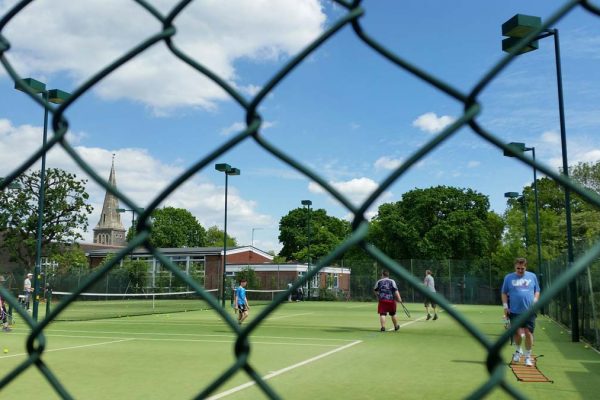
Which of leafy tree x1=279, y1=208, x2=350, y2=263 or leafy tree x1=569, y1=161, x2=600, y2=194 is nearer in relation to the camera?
leafy tree x1=569, y1=161, x2=600, y2=194

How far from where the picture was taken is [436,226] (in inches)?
2076

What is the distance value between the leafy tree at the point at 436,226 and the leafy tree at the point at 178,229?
30.0 m

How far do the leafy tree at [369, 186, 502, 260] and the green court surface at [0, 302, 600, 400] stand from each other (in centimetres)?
3718

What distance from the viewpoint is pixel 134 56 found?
1198 mm

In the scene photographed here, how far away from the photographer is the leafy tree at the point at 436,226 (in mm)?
52156

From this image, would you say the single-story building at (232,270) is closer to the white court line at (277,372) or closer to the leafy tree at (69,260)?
the leafy tree at (69,260)

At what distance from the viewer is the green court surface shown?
283 inches

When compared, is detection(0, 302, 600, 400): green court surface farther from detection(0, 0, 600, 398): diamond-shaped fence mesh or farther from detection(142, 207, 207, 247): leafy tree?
detection(142, 207, 207, 247): leafy tree

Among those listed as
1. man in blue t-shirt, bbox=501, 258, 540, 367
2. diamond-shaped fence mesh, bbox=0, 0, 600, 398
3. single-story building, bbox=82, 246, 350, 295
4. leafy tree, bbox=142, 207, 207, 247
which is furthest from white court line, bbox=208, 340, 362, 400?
leafy tree, bbox=142, 207, 207, 247

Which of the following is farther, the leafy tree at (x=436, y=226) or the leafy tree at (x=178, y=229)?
the leafy tree at (x=178, y=229)

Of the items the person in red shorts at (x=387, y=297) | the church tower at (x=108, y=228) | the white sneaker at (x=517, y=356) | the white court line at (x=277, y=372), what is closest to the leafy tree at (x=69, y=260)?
the person in red shorts at (x=387, y=297)

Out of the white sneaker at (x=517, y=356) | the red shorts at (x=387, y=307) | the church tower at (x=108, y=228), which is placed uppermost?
the church tower at (x=108, y=228)

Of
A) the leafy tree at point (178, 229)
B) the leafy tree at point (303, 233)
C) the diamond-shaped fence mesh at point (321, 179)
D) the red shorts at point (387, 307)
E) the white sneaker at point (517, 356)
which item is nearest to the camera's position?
the diamond-shaped fence mesh at point (321, 179)

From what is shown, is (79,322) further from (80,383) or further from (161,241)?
(161,241)
